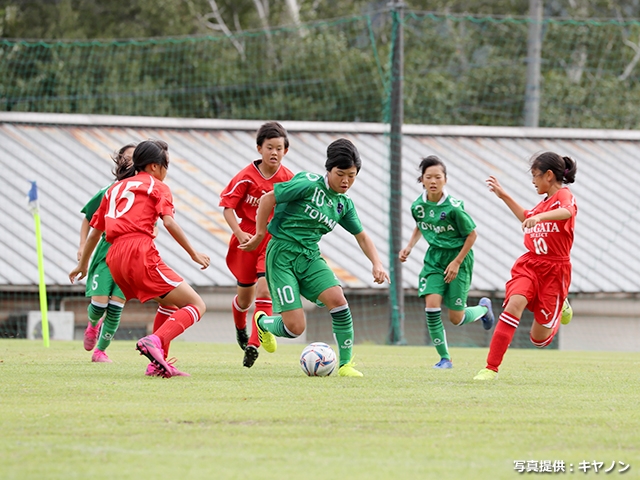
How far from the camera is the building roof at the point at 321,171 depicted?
17750mm

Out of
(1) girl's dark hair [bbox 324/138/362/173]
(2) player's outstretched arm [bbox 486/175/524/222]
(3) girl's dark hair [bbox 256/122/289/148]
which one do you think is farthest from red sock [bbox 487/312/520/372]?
(3) girl's dark hair [bbox 256/122/289/148]

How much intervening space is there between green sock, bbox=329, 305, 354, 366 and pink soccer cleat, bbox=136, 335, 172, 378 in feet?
4.28

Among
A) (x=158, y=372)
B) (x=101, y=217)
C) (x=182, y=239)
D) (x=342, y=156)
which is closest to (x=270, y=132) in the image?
(x=342, y=156)

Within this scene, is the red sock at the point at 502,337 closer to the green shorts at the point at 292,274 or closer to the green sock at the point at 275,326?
the green shorts at the point at 292,274

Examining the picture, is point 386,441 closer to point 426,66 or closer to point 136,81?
point 136,81

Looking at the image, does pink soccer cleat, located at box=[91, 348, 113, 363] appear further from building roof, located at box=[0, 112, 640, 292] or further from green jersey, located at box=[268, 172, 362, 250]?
building roof, located at box=[0, 112, 640, 292]

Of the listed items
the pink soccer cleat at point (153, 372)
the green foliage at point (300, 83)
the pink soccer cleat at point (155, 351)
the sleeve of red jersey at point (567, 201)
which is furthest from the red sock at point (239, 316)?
the green foliage at point (300, 83)

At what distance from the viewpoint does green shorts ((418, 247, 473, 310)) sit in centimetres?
899

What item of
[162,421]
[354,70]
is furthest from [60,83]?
[162,421]

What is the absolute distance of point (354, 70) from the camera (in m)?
28.2

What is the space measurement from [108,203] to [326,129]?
45.4ft

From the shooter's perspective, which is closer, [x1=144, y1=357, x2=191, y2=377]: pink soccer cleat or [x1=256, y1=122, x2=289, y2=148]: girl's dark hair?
[x1=144, y1=357, x2=191, y2=377]: pink soccer cleat

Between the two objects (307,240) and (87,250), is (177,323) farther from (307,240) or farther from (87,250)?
(87,250)

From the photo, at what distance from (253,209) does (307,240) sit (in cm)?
116
